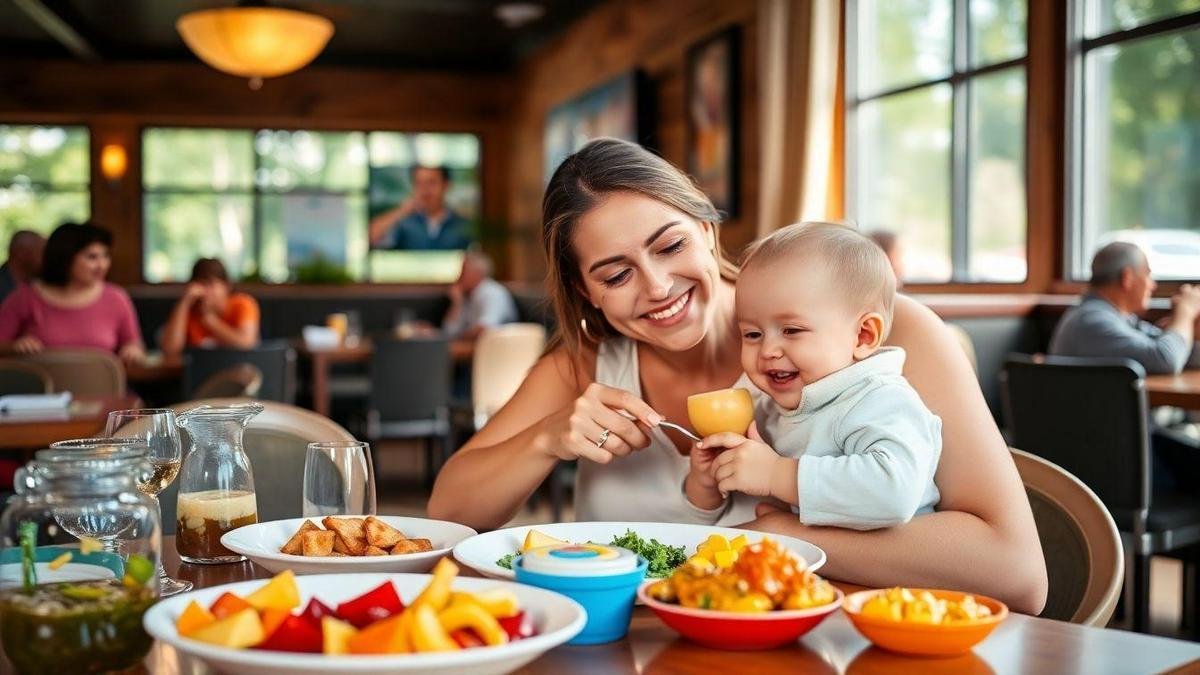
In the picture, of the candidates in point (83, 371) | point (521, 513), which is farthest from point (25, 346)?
point (521, 513)

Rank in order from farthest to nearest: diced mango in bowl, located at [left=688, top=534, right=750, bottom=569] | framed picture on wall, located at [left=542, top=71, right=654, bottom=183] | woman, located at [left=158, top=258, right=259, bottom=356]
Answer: framed picture on wall, located at [left=542, top=71, right=654, bottom=183] → woman, located at [left=158, top=258, right=259, bottom=356] → diced mango in bowl, located at [left=688, top=534, right=750, bottom=569]

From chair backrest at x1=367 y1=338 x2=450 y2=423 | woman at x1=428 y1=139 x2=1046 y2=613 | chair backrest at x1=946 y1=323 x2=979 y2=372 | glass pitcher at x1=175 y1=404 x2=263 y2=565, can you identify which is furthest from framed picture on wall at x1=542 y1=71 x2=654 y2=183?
glass pitcher at x1=175 y1=404 x2=263 y2=565

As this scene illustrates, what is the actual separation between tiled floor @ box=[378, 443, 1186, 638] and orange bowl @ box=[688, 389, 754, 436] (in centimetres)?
92

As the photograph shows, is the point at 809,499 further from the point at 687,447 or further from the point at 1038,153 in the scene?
the point at 1038,153

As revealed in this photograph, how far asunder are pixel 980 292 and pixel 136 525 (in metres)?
4.75

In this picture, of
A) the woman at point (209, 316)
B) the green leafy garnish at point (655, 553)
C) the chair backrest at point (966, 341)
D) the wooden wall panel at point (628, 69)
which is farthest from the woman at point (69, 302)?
the green leafy garnish at point (655, 553)

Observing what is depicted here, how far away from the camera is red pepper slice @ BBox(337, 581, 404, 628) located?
2.85 feet

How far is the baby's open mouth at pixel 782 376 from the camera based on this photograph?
4.61ft

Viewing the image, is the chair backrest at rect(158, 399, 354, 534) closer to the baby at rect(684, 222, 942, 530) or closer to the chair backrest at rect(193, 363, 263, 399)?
the baby at rect(684, 222, 942, 530)

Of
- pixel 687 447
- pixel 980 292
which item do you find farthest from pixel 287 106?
pixel 687 447

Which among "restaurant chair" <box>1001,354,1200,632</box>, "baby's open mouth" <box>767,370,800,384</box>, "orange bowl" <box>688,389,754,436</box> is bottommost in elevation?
"restaurant chair" <box>1001,354,1200,632</box>

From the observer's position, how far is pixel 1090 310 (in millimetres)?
3922

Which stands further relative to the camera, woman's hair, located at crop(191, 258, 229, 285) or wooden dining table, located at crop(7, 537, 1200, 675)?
woman's hair, located at crop(191, 258, 229, 285)

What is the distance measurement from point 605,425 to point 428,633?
66 cm
